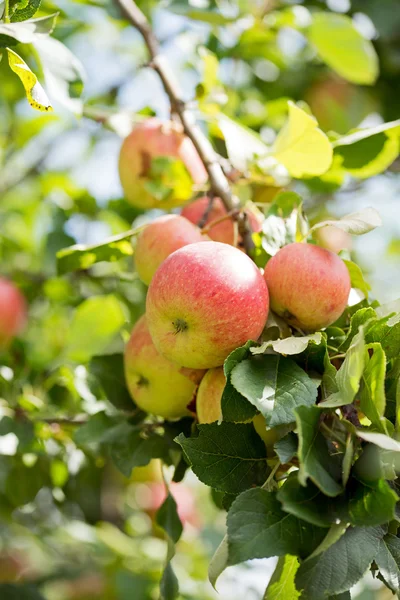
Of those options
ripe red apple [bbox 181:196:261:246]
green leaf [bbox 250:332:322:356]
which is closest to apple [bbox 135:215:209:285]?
ripe red apple [bbox 181:196:261:246]

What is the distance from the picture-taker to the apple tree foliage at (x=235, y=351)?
776 mm

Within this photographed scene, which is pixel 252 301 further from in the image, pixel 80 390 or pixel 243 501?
pixel 80 390

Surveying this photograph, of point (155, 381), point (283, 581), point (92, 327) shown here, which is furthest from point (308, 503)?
point (92, 327)

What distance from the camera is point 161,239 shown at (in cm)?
110

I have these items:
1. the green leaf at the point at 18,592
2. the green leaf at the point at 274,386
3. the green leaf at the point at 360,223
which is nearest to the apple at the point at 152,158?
the green leaf at the point at 360,223

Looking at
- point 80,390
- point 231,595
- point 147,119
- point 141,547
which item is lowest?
point 231,595

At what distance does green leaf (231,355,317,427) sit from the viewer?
2.61ft

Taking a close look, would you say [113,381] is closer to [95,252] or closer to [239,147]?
[95,252]

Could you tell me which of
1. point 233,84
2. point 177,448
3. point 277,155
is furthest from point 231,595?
point 233,84

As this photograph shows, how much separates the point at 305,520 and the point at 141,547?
122cm

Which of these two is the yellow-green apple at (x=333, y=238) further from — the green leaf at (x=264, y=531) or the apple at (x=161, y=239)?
the green leaf at (x=264, y=531)

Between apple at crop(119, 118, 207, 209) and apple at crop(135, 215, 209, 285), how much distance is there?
7.7 inches

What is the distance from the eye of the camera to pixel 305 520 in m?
0.76

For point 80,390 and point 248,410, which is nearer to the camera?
point 248,410
